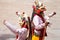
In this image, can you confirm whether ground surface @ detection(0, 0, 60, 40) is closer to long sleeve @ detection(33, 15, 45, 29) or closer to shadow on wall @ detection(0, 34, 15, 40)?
shadow on wall @ detection(0, 34, 15, 40)

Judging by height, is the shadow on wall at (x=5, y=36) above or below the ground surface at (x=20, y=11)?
below

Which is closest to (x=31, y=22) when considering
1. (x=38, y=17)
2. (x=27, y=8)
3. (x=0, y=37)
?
(x=38, y=17)

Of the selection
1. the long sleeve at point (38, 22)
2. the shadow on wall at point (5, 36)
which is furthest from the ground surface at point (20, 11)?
the long sleeve at point (38, 22)

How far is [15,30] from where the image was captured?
67cm

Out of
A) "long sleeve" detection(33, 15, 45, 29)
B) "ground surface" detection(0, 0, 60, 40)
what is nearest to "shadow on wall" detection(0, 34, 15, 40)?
"ground surface" detection(0, 0, 60, 40)

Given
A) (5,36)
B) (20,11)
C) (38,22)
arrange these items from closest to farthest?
(38,22), (5,36), (20,11)

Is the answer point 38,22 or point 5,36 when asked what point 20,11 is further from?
point 38,22

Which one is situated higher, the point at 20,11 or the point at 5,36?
the point at 20,11

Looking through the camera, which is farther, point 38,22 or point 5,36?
point 5,36

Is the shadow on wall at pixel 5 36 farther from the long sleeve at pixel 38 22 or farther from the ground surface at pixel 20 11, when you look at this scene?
the long sleeve at pixel 38 22

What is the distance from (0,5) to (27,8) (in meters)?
0.17

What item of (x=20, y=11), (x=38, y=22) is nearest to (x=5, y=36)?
(x=20, y=11)

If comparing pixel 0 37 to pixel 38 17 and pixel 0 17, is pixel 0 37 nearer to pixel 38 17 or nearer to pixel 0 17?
pixel 0 17

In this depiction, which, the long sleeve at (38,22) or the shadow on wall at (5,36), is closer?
the long sleeve at (38,22)
